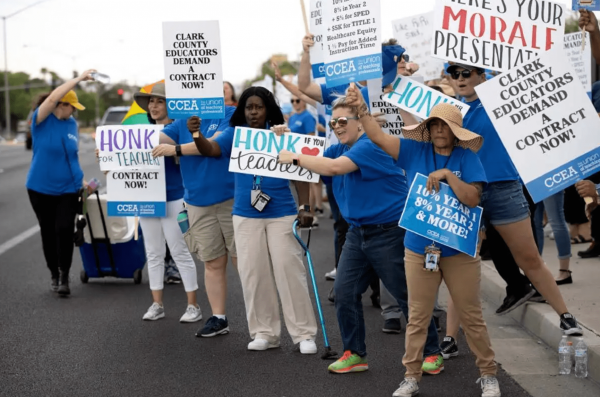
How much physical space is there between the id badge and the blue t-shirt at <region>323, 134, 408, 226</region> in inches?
27.8

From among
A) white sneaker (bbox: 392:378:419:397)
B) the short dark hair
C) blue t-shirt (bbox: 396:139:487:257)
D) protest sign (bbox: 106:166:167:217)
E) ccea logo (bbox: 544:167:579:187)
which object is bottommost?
white sneaker (bbox: 392:378:419:397)

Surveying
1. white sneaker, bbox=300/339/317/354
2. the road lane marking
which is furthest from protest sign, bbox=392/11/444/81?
white sneaker, bbox=300/339/317/354

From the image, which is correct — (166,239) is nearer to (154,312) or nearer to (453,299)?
(154,312)

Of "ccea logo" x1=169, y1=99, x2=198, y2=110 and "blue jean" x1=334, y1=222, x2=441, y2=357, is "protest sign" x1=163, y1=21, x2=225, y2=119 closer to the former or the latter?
"ccea logo" x1=169, y1=99, x2=198, y2=110

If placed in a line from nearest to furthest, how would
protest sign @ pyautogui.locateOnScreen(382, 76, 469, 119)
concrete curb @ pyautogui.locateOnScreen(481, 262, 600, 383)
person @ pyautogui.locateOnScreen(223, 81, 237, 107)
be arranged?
concrete curb @ pyautogui.locateOnScreen(481, 262, 600, 383)
protest sign @ pyautogui.locateOnScreen(382, 76, 469, 119)
person @ pyautogui.locateOnScreen(223, 81, 237, 107)

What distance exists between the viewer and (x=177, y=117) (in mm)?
7477

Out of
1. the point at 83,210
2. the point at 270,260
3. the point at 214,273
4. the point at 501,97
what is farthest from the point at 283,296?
the point at 83,210

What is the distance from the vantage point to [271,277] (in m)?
7.21

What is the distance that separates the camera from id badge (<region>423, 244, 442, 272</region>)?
219 inches

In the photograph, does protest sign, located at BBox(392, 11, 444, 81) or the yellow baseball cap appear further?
protest sign, located at BBox(392, 11, 444, 81)

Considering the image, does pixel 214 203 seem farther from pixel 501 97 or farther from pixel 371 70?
pixel 501 97

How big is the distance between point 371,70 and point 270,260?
161 centimetres

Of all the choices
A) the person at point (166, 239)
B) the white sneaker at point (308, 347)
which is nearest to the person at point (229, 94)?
the person at point (166, 239)

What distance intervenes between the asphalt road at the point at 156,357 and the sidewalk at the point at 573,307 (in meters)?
0.60
